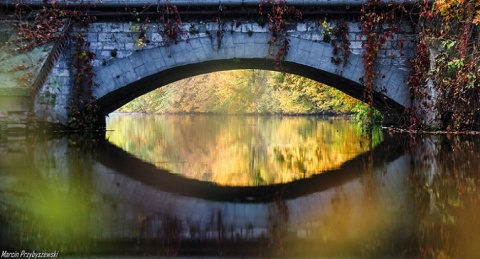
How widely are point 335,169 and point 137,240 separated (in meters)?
3.30

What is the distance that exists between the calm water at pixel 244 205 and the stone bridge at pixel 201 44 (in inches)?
163

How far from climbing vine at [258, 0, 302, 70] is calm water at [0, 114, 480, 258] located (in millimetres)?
4248

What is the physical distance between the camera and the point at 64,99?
1088cm

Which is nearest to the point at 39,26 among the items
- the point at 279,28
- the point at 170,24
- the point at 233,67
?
the point at 170,24

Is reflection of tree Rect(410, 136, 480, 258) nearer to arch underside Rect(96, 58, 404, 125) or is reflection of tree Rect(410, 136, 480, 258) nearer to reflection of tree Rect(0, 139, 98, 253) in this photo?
reflection of tree Rect(0, 139, 98, 253)

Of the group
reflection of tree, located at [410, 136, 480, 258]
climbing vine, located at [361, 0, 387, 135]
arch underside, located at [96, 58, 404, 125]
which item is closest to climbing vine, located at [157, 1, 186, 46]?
arch underside, located at [96, 58, 404, 125]

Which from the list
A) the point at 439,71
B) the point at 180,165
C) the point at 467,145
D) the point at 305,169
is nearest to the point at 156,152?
the point at 180,165

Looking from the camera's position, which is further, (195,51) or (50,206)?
(195,51)

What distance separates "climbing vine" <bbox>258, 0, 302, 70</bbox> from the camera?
35.3 ft

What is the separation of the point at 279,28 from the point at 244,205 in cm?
753

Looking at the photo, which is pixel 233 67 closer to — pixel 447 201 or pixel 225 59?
pixel 225 59

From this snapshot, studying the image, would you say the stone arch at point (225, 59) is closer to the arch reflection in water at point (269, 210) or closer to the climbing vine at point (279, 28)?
the climbing vine at point (279, 28)

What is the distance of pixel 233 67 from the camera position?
41.0ft

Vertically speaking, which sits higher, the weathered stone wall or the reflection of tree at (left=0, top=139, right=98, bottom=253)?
the weathered stone wall
